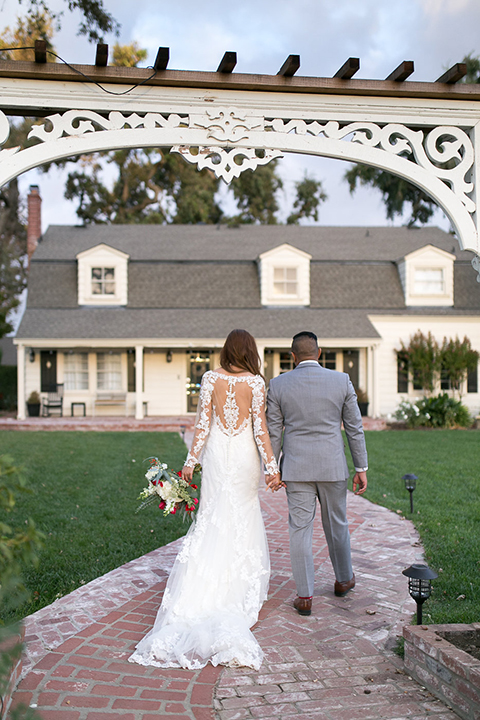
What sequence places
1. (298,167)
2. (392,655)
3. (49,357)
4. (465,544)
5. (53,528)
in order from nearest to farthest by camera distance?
(392,655) < (465,544) < (53,528) < (49,357) < (298,167)

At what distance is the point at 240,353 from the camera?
4258 mm

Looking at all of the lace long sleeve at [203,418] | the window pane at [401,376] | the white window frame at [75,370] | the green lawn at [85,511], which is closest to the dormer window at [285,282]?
the window pane at [401,376]

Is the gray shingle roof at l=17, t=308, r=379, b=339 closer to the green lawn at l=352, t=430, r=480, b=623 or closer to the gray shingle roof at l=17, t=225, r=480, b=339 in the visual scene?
the gray shingle roof at l=17, t=225, r=480, b=339

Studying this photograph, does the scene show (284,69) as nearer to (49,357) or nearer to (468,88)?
(468,88)

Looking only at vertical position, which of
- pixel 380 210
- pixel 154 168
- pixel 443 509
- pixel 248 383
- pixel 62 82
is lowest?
pixel 443 509

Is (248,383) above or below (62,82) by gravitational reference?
below

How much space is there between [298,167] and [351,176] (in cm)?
630

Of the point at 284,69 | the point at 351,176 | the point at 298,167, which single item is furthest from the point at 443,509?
the point at 298,167

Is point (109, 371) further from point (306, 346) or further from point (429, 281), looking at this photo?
point (306, 346)

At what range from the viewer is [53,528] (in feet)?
21.4

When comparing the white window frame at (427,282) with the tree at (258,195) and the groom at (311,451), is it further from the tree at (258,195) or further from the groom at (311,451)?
the groom at (311,451)

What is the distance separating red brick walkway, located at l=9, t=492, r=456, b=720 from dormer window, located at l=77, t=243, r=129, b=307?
53.6 ft

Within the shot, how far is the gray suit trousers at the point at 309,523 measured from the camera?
164 inches

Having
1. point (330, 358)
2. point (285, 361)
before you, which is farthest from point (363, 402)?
point (285, 361)
